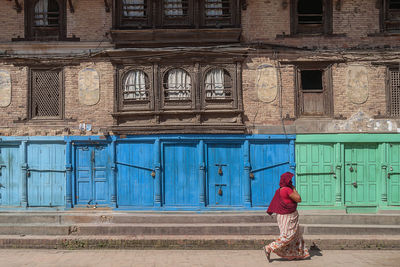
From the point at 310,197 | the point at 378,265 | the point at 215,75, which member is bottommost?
the point at 378,265

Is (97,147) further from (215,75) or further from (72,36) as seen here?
(215,75)

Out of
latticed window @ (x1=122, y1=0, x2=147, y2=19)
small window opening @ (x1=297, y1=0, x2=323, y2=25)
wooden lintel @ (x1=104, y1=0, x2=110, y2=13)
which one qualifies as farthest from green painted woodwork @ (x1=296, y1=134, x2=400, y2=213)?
wooden lintel @ (x1=104, y1=0, x2=110, y2=13)

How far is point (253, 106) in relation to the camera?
10.6 meters

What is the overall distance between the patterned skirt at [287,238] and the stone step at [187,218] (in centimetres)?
251

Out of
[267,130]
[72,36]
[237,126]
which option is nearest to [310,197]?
[267,130]

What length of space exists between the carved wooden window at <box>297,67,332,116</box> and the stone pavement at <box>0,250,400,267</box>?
13.5ft

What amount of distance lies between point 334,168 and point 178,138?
4.59m

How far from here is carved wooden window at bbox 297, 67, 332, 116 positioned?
10703 millimetres

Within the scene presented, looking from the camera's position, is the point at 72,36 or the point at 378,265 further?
the point at 72,36

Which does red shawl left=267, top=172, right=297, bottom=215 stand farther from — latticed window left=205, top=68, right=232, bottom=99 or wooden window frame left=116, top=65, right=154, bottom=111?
wooden window frame left=116, top=65, right=154, bottom=111

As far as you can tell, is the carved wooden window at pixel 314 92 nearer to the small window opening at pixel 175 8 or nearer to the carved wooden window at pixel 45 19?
Answer: the small window opening at pixel 175 8

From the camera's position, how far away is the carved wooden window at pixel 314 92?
1070 cm

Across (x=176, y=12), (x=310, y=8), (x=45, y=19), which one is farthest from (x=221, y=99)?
(x=45, y=19)

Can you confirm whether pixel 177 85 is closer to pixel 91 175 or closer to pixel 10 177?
pixel 91 175
